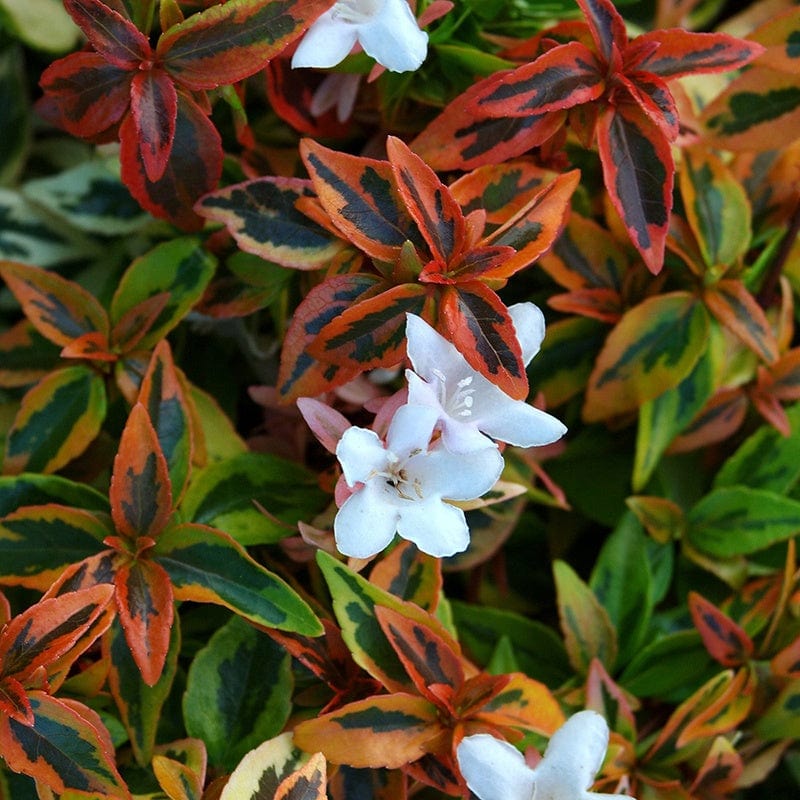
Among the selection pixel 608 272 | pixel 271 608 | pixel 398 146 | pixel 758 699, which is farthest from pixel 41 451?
pixel 758 699

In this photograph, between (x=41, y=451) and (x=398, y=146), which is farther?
(x=41, y=451)

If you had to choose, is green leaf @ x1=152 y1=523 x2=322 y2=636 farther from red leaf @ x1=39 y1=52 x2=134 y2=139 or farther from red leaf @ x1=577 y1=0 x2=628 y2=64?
red leaf @ x1=577 y1=0 x2=628 y2=64

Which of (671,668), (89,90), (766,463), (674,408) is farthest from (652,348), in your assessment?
(89,90)

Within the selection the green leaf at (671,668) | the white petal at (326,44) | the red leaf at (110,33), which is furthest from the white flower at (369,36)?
the green leaf at (671,668)

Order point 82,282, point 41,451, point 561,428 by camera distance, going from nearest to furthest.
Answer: point 561,428 → point 41,451 → point 82,282

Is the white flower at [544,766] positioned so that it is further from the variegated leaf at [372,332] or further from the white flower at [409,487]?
the variegated leaf at [372,332]

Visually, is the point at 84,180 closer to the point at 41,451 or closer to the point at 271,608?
the point at 41,451

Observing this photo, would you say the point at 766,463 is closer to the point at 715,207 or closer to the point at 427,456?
the point at 715,207
